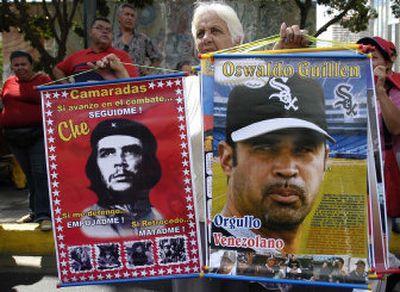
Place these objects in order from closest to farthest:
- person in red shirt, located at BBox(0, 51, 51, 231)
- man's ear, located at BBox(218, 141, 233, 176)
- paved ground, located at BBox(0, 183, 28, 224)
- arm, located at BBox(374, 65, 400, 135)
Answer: man's ear, located at BBox(218, 141, 233, 176) < arm, located at BBox(374, 65, 400, 135) < person in red shirt, located at BBox(0, 51, 51, 231) < paved ground, located at BBox(0, 183, 28, 224)

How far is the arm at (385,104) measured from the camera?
3.34m

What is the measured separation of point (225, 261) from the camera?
274 centimetres

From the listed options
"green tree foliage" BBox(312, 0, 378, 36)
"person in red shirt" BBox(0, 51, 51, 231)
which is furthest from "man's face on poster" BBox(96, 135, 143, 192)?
"green tree foliage" BBox(312, 0, 378, 36)

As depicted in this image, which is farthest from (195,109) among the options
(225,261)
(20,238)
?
(20,238)

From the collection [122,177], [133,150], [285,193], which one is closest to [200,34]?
[133,150]

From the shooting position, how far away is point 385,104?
3.38m

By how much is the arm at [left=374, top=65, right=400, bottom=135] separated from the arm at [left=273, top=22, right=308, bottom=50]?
0.65 metres

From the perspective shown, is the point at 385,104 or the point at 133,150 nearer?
the point at 133,150

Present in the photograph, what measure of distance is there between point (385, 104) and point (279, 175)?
40.2 inches

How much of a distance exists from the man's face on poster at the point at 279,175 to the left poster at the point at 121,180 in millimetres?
245

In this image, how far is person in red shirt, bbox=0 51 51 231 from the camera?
6.14m

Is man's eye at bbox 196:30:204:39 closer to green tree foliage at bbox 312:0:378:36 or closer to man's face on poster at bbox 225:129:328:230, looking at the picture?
man's face on poster at bbox 225:129:328:230

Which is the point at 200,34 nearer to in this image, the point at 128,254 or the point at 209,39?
the point at 209,39

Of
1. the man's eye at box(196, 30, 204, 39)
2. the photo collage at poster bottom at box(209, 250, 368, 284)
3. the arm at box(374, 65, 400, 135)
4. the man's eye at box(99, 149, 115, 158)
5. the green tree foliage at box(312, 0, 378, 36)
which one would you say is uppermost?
the green tree foliage at box(312, 0, 378, 36)
